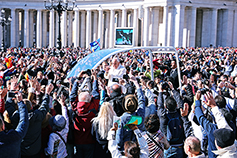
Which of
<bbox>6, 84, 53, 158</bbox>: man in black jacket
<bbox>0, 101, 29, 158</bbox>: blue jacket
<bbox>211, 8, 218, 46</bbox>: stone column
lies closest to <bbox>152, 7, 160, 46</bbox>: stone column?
<bbox>211, 8, 218, 46</bbox>: stone column

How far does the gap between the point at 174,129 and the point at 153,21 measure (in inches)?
1978

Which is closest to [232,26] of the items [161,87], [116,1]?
[116,1]

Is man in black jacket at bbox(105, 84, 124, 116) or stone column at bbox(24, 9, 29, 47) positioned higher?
stone column at bbox(24, 9, 29, 47)

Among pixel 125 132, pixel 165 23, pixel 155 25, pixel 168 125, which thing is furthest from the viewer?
pixel 155 25

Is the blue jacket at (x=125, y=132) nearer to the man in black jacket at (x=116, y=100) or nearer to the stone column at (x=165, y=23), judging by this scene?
the man in black jacket at (x=116, y=100)

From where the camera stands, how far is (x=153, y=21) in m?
55.3

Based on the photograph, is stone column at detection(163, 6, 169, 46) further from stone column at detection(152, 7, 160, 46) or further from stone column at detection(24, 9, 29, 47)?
stone column at detection(24, 9, 29, 47)

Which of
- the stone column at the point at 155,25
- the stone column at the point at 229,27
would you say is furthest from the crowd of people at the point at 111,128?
the stone column at the point at 229,27

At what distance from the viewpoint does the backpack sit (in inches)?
260

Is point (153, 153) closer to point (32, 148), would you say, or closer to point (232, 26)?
point (32, 148)

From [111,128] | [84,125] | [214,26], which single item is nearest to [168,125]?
[111,128]

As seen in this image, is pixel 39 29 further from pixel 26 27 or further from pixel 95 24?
pixel 95 24

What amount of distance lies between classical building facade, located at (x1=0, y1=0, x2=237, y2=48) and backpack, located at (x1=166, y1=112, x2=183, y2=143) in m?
44.3

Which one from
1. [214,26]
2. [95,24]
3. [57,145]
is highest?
[95,24]
